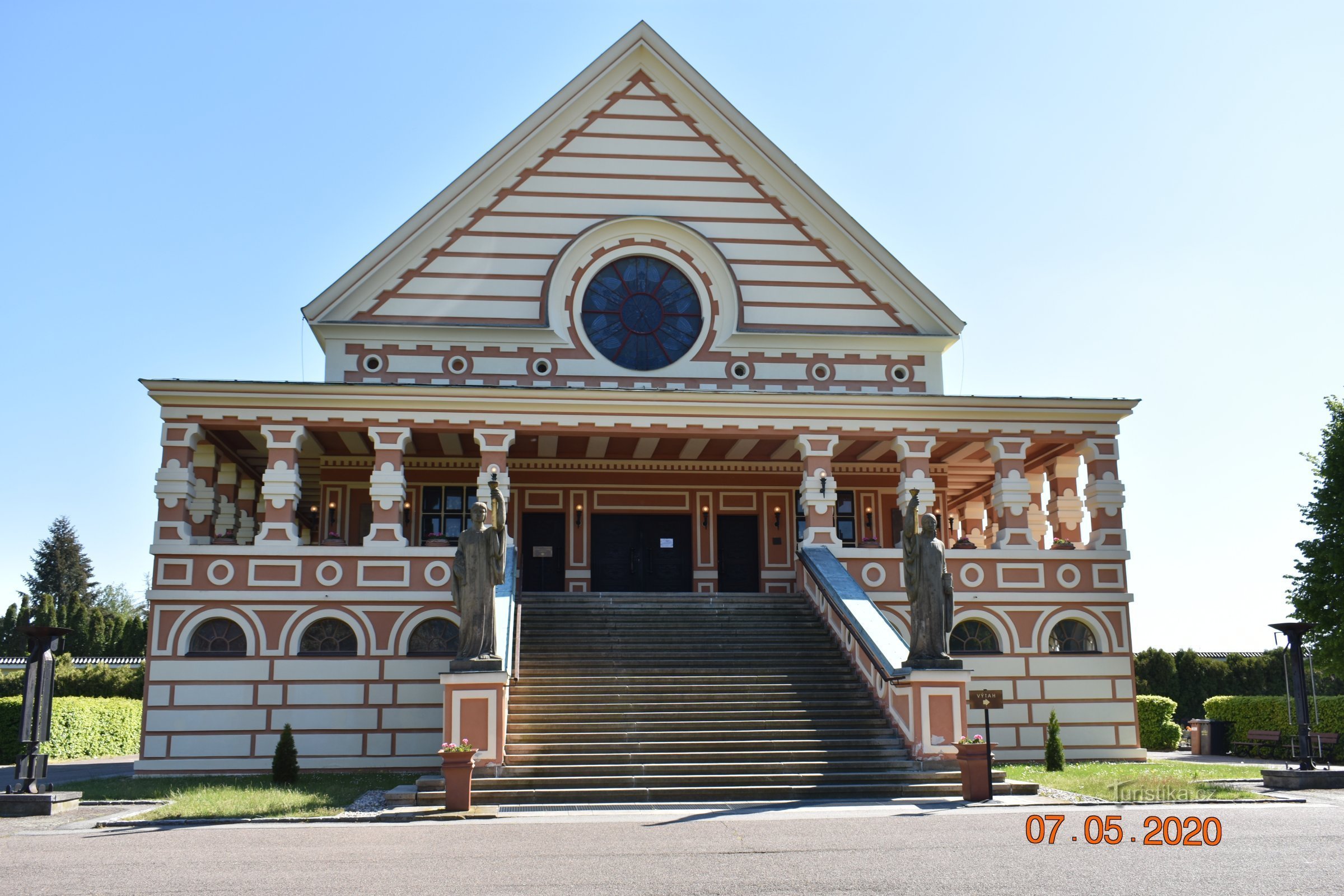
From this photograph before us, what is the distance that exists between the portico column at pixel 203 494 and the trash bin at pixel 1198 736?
21.8 meters

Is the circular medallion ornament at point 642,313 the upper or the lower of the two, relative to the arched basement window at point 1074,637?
upper

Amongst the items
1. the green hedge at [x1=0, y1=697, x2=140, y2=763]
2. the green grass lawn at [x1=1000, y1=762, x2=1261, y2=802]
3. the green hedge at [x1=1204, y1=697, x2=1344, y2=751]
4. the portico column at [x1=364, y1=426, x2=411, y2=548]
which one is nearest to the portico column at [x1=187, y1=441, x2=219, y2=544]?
the portico column at [x1=364, y1=426, x2=411, y2=548]

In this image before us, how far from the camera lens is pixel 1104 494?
22.3m

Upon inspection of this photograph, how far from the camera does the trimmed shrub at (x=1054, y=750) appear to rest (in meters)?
18.9

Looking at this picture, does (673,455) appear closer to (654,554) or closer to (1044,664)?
(654,554)

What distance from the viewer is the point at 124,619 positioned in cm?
5372

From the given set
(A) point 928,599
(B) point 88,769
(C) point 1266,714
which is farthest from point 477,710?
(C) point 1266,714

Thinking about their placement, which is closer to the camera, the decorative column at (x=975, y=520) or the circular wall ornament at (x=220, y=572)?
the circular wall ornament at (x=220, y=572)

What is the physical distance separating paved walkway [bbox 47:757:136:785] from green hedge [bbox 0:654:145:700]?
250 inches

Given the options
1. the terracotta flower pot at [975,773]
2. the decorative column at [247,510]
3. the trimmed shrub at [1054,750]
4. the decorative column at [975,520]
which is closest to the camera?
the terracotta flower pot at [975,773]

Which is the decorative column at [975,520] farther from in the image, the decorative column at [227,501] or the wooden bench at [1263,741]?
the decorative column at [227,501]

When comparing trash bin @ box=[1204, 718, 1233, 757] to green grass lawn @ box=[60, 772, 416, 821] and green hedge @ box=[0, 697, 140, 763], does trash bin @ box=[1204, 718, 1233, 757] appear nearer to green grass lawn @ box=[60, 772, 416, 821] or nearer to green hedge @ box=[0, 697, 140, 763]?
green grass lawn @ box=[60, 772, 416, 821]

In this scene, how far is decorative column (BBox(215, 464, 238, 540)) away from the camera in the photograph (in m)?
23.0

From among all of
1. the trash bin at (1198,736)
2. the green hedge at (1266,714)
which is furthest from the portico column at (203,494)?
the trash bin at (1198,736)
